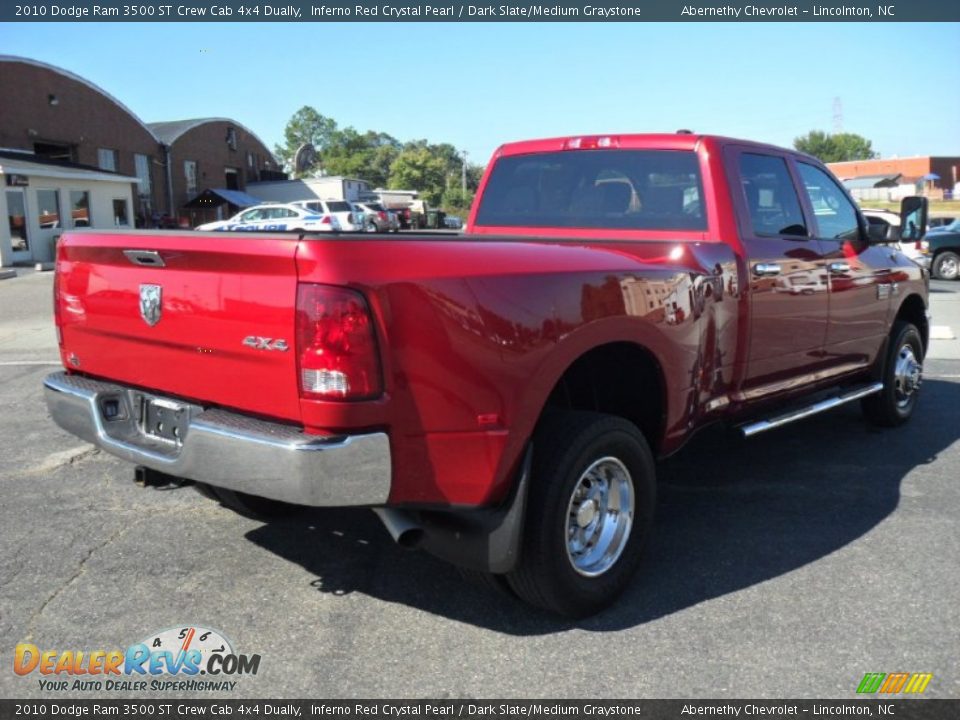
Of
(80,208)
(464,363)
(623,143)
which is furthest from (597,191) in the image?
(80,208)

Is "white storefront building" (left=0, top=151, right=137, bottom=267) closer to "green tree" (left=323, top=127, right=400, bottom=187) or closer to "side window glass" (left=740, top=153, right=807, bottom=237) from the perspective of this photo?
"side window glass" (left=740, top=153, right=807, bottom=237)

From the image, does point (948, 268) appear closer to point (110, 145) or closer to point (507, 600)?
point (507, 600)

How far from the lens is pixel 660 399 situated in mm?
3678

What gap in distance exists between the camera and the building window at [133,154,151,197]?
3831 cm

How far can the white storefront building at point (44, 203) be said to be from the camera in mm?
23609

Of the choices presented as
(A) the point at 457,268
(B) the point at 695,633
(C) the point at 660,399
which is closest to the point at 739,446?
(C) the point at 660,399

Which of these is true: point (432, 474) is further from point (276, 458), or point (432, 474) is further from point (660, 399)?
point (660, 399)

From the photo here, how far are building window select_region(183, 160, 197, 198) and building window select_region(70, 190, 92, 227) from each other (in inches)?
607

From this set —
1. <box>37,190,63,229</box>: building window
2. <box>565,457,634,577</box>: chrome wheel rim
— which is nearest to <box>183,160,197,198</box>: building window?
<box>37,190,63,229</box>: building window

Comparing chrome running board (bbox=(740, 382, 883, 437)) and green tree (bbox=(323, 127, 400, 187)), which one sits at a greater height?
green tree (bbox=(323, 127, 400, 187))

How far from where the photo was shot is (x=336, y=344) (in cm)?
251

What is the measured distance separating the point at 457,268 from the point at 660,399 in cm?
138

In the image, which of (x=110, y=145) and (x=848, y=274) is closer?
(x=848, y=274)

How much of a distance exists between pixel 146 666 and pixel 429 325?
5.16ft
